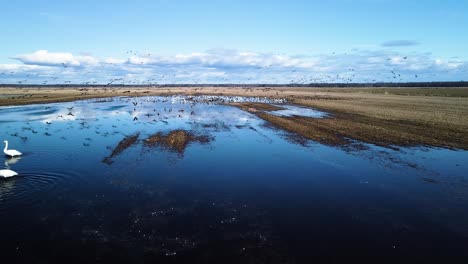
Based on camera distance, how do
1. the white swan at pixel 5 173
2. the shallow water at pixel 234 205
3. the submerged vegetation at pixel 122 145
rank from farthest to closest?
1. the submerged vegetation at pixel 122 145
2. the white swan at pixel 5 173
3. the shallow water at pixel 234 205

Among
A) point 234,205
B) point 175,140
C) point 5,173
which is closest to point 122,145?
point 175,140

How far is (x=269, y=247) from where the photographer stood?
35.4 ft

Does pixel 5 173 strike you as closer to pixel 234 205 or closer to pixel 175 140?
pixel 234 205

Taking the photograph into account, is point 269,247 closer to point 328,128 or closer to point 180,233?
point 180,233

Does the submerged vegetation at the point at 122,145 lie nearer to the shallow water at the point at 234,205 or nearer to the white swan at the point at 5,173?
the shallow water at the point at 234,205

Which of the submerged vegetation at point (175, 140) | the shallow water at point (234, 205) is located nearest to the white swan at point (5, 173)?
the shallow water at point (234, 205)

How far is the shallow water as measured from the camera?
10609mm

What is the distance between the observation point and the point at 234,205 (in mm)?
14391

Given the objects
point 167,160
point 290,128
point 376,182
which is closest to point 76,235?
point 167,160

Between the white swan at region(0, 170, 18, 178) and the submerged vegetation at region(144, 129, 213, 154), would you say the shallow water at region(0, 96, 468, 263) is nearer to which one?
the white swan at region(0, 170, 18, 178)

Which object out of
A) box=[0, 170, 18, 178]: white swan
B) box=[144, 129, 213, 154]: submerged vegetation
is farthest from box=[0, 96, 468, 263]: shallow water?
box=[144, 129, 213, 154]: submerged vegetation

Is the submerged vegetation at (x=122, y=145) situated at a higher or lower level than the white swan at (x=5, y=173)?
lower

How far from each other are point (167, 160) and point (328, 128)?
18.6 metres

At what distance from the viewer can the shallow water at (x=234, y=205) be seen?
10.6 metres
